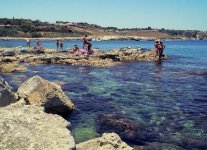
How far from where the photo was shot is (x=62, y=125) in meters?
8.84

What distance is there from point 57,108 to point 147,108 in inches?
184

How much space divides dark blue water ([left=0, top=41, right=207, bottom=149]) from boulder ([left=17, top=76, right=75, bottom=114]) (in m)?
0.78

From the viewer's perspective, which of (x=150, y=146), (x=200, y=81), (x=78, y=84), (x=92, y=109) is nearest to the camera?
(x=150, y=146)

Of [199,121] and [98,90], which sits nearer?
[199,121]

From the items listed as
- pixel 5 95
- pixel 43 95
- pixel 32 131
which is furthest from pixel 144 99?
pixel 32 131

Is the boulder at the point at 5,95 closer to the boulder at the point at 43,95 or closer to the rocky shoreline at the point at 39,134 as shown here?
the boulder at the point at 43,95

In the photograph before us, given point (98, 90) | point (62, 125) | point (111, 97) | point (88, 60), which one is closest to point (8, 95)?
point (62, 125)

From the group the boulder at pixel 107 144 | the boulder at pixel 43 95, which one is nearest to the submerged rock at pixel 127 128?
the boulder at pixel 43 95

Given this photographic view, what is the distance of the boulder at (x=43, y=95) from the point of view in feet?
47.3

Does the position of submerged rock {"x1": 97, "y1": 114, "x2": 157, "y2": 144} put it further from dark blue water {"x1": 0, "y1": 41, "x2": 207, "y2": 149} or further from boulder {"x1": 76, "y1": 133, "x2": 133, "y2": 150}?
boulder {"x1": 76, "y1": 133, "x2": 133, "y2": 150}

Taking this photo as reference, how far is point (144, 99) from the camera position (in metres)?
20.0

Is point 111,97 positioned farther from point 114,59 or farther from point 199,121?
point 114,59

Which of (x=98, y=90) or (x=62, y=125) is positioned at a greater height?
(x=62, y=125)

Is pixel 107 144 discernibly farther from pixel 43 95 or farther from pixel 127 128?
pixel 43 95
